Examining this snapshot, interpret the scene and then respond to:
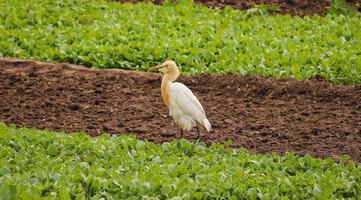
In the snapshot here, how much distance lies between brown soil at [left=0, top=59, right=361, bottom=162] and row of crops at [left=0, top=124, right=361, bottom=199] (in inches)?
29.4

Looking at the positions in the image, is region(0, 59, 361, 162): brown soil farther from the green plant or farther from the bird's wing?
the green plant

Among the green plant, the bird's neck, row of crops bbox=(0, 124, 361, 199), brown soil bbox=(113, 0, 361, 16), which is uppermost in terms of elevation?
the bird's neck

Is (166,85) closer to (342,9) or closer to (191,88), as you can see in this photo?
(191,88)

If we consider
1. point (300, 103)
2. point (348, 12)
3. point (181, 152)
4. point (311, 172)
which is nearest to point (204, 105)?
point (300, 103)

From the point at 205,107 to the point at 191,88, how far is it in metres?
0.74

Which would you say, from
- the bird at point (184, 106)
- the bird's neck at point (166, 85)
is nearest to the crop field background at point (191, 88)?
the bird at point (184, 106)

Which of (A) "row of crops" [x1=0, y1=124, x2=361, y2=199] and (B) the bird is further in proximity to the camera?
(B) the bird

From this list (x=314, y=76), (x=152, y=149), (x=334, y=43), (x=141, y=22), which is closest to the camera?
(x=152, y=149)

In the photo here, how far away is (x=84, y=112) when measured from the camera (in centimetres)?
1079

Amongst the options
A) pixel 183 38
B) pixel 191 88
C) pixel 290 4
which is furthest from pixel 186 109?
pixel 290 4

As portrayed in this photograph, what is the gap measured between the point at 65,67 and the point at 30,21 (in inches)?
85.3

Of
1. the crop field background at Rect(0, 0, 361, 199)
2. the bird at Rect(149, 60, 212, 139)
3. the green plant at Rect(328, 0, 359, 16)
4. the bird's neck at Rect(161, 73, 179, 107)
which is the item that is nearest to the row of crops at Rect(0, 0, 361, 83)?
the crop field background at Rect(0, 0, 361, 199)

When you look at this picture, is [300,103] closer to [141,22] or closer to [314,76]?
[314,76]

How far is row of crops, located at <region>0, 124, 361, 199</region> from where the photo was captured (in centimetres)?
769
